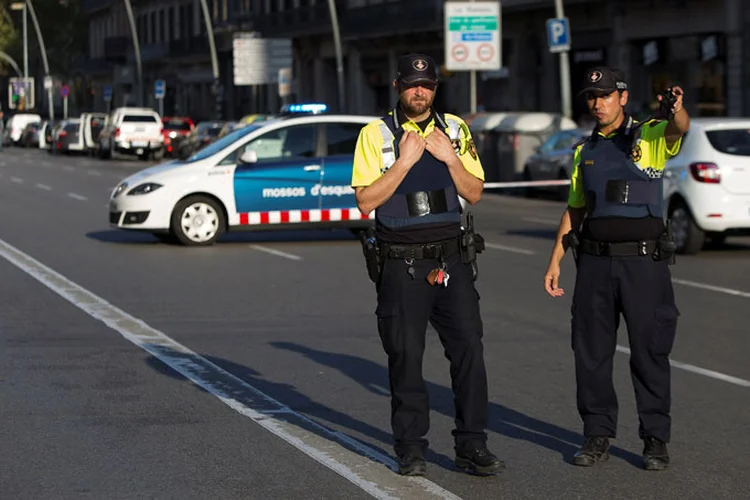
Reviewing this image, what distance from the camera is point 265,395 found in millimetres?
9328

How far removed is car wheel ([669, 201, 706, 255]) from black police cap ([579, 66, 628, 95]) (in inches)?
440

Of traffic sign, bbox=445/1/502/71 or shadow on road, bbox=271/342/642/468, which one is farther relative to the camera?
traffic sign, bbox=445/1/502/71

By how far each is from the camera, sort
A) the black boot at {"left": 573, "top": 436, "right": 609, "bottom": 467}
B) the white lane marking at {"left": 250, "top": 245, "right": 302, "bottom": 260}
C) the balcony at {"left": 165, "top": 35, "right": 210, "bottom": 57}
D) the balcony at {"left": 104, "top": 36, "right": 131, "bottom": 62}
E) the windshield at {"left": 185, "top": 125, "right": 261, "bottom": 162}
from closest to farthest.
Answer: the black boot at {"left": 573, "top": 436, "right": 609, "bottom": 467}
the white lane marking at {"left": 250, "top": 245, "right": 302, "bottom": 260}
the windshield at {"left": 185, "top": 125, "right": 261, "bottom": 162}
the balcony at {"left": 165, "top": 35, "right": 210, "bottom": 57}
the balcony at {"left": 104, "top": 36, "right": 131, "bottom": 62}

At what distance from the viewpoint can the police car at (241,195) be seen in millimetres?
19922

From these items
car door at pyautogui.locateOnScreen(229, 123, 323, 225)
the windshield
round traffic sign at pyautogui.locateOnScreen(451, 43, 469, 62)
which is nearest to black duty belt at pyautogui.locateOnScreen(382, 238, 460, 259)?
car door at pyautogui.locateOnScreen(229, 123, 323, 225)

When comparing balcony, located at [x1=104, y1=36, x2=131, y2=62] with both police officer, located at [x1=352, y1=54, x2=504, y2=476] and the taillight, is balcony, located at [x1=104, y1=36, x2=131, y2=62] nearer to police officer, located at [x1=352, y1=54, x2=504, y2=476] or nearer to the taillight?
the taillight

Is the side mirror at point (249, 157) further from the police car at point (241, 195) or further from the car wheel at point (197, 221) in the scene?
the car wheel at point (197, 221)

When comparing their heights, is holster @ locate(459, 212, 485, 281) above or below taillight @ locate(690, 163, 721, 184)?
above

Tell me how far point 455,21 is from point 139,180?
19790mm

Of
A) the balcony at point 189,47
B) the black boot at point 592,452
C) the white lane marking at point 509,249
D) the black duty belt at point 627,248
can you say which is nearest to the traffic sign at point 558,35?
the white lane marking at point 509,249

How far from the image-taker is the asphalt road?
23.3 ft

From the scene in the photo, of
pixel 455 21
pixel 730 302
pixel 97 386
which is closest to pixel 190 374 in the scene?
pixel 97 386

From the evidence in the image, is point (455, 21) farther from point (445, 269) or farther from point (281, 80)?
point (445, 269)

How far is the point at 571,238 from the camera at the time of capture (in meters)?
7.52
